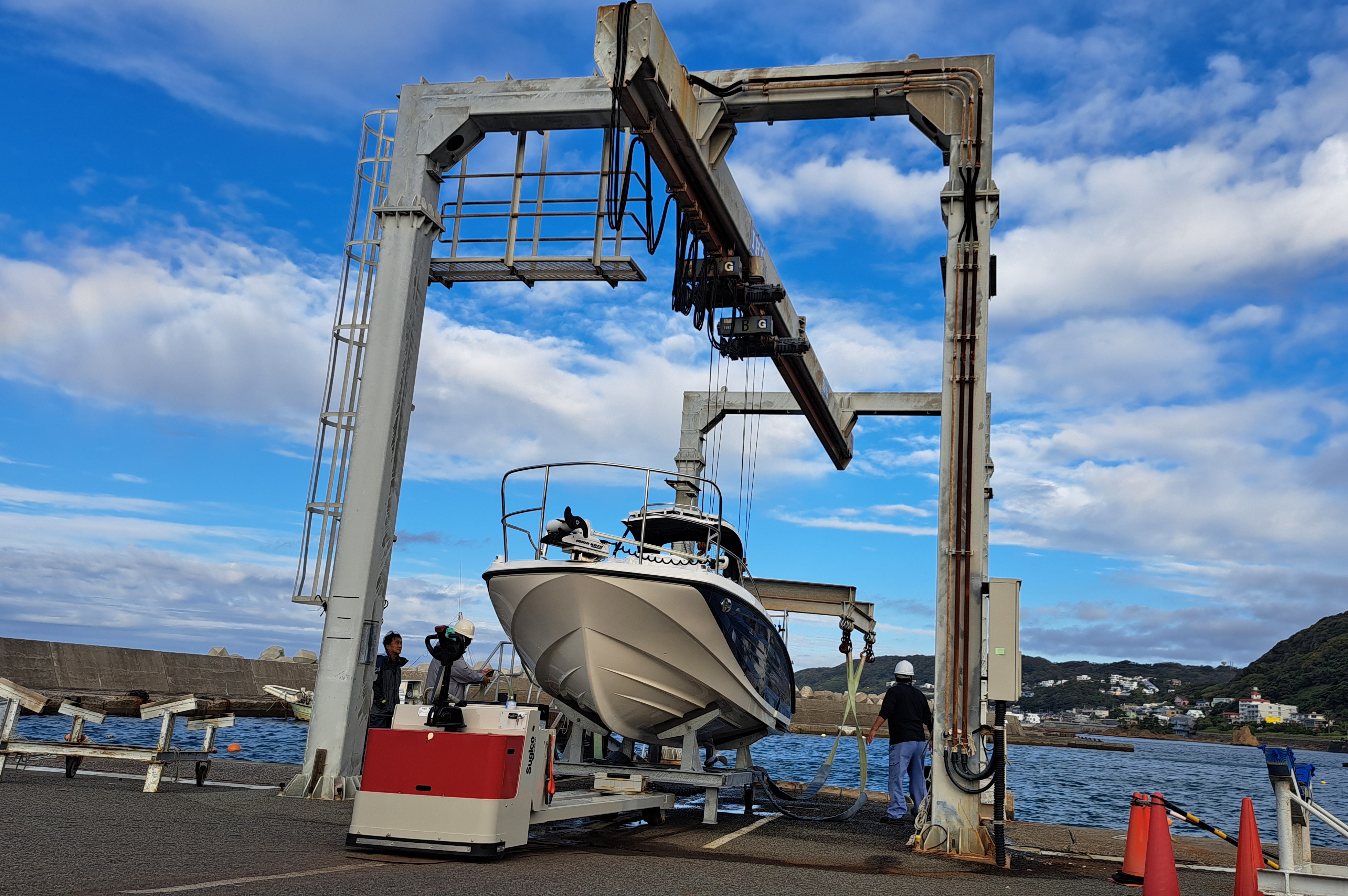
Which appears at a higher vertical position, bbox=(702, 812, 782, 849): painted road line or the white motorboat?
the white motorboat

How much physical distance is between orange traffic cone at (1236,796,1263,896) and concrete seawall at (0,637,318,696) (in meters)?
20.5

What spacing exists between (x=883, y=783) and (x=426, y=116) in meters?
23.3

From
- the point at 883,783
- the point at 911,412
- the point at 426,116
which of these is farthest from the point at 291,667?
the point at 426,116

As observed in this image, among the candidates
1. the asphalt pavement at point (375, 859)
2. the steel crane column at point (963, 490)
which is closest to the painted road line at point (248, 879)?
the asphalt pavement at point (375, 859)

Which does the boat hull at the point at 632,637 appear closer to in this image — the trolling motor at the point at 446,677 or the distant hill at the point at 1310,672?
the trolling motor at the point at 446,677

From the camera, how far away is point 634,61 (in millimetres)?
8844

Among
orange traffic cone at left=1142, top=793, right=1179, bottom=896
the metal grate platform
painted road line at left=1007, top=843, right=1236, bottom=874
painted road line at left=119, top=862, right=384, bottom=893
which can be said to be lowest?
painted road line at left=1007, top=843, right=1236, bottom=874

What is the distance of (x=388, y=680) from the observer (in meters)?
11.0

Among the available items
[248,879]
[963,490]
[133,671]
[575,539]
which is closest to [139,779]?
[575,539]

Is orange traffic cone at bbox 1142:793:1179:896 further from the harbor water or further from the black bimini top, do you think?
the black bimini top

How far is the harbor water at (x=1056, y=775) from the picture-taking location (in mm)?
18969

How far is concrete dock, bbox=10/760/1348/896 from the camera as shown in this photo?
17.0ft

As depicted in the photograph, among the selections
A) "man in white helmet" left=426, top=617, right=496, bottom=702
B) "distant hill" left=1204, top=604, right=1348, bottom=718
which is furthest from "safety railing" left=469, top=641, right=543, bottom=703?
"distant hill" left=1204, top=604, right=1348, bottom=718

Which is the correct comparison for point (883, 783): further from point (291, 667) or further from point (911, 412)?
point (291, 667)
